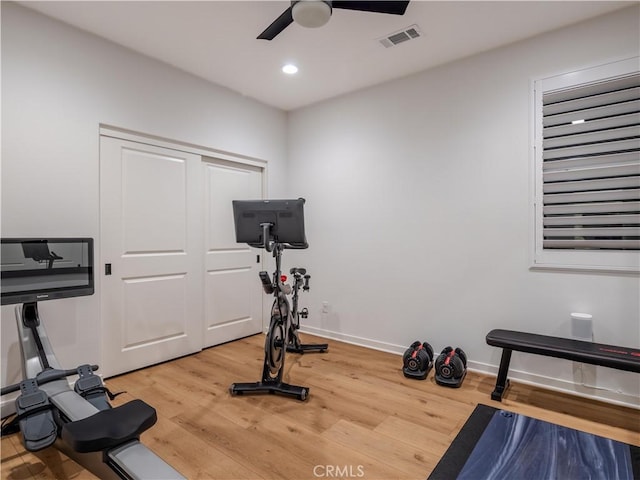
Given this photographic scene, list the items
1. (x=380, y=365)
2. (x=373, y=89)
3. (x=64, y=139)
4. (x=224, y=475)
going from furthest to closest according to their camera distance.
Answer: (x=373, y=89) < (x=380, y=365) < (x=64, y=139) < (x=224, y=475)

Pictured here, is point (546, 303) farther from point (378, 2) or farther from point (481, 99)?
point (378, 2)

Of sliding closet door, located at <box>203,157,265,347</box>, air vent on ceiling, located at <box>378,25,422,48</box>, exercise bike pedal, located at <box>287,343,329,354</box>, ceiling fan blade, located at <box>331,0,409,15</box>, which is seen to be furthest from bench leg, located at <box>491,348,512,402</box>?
sliding closet door, located at <box>203,157,265,347</box>

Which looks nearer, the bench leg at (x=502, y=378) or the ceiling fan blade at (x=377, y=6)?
the ceiling fan blade at (x=377, y=6)

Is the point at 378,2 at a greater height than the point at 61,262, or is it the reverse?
the point at 378,2

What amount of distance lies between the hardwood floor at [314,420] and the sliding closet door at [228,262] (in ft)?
2.17

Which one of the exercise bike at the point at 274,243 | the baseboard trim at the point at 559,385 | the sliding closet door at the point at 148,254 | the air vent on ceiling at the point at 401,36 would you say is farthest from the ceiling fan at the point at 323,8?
the baseboard trim at the point at 559,385

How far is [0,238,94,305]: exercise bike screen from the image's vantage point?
2.12 m

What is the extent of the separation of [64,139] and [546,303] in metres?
4.00

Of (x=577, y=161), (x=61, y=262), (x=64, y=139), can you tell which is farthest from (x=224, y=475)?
(x=577, y=161)

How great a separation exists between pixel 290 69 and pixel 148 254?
2231mm

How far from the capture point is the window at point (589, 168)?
8.34 ft

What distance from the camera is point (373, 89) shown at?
385cm

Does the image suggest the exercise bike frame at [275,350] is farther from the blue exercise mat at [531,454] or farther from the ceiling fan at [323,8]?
the ceiling fan at [323,8]

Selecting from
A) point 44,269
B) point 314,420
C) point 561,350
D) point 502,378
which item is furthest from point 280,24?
point 502,378
